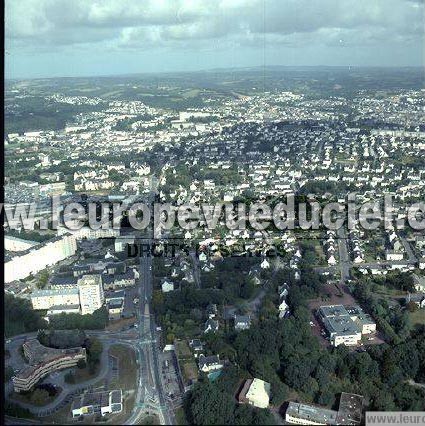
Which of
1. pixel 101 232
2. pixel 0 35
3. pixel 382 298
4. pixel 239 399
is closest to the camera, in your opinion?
pixel 0 35

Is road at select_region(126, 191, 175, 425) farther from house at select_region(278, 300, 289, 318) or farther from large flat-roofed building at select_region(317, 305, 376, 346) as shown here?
large flat-roofed building at select_region(317, 305, 376, 346)

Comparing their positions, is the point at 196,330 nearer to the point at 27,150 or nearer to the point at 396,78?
the point at 27,150

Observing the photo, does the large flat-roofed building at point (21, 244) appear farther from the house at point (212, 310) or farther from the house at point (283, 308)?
the house at point (283, 308)

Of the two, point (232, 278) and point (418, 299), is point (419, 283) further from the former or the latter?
point (232, 278)

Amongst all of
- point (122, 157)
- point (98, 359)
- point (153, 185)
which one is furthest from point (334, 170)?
point (98, 359)

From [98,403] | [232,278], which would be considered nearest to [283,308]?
[232,278]

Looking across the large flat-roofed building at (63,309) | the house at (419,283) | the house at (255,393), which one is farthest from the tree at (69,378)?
the house at (419,283)
